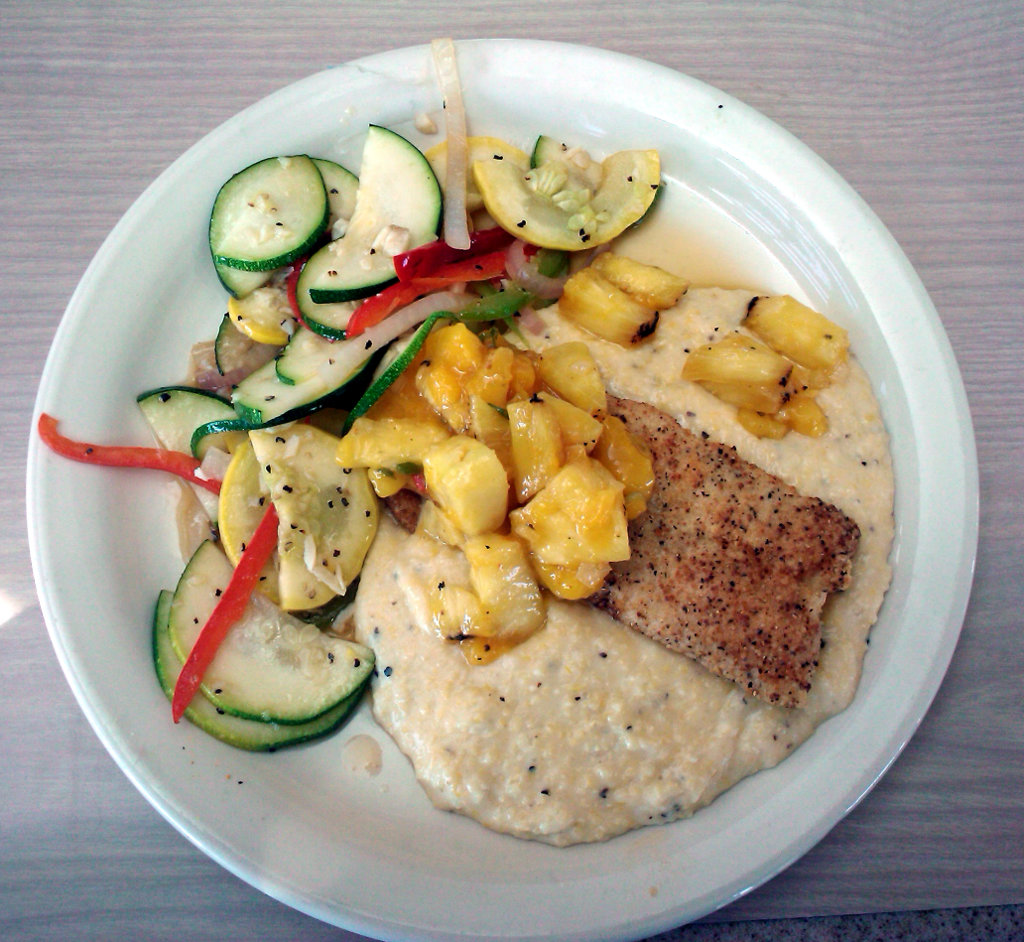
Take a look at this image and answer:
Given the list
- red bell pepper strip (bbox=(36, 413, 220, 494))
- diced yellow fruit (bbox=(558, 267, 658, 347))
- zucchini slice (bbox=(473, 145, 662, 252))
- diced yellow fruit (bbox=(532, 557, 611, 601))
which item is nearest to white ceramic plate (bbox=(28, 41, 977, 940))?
red bell pepper strip (bbox=(36, 413, 220, 494))

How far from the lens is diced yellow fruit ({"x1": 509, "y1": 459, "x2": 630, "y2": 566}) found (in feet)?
7.15

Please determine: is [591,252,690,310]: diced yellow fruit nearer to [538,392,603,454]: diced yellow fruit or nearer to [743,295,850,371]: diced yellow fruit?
[743,295,850,371]: diced yellow fruit

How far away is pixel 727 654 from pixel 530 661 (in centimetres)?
68

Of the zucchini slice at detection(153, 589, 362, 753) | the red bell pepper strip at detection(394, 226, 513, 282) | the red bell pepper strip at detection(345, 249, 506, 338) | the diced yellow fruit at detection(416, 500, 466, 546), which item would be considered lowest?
the zucchini slice at detection(153, 589, 362, 753)

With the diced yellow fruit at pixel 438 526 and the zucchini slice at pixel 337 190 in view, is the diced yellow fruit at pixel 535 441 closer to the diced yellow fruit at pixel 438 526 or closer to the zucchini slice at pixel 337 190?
the diced yellow fruit at pixel 438 526

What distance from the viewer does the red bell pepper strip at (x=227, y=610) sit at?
8.09 ft

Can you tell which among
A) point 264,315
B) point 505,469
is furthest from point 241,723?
point 264,315

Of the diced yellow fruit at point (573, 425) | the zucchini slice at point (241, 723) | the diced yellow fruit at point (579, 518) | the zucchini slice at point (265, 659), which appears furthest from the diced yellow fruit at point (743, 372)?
the zucchini slice at point (241, 723)

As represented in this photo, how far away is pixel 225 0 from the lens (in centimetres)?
348

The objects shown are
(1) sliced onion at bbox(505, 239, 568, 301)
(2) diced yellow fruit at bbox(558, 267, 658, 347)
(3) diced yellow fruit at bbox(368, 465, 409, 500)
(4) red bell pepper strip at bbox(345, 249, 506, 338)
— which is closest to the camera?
(3) diced yellow fruit at bbox(368, 465, 409, 500)

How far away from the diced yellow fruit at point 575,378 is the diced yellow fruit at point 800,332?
0.78 metres

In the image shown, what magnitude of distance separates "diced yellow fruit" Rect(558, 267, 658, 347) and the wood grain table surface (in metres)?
1.42

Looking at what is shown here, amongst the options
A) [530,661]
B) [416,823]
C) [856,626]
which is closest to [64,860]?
[416,823]

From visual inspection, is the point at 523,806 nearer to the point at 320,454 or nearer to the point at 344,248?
the point at 320,454
